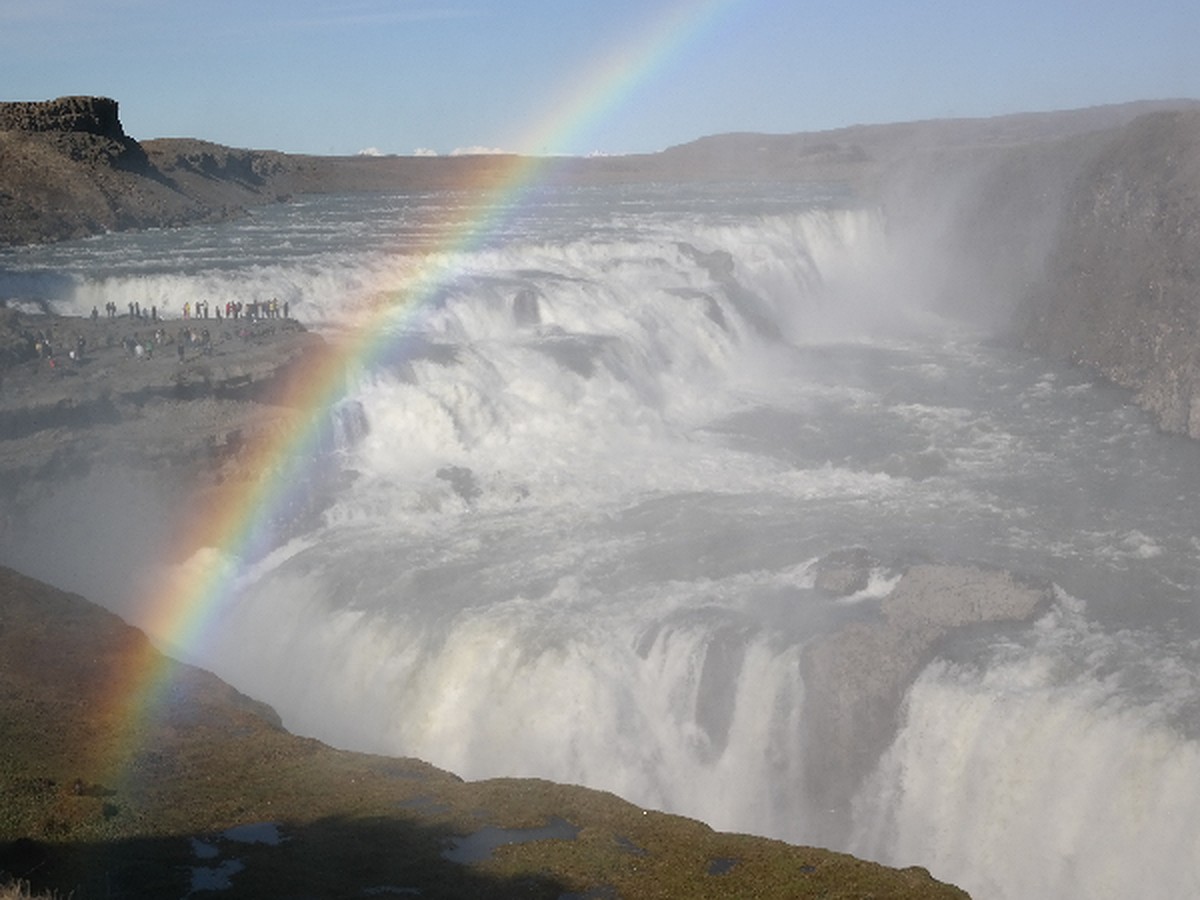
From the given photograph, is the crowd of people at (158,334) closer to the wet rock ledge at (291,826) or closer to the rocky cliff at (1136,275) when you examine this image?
the wet rock ledge at (291,826)

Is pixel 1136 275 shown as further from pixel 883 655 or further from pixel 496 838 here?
pixel 496 838

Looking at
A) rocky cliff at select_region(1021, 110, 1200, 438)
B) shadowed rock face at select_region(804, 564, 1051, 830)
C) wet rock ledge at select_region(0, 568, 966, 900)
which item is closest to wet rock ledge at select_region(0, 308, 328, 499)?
wet rock ledge at select_region(0, 568, 966, 900)

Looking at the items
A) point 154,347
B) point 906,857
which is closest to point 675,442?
point 154,347

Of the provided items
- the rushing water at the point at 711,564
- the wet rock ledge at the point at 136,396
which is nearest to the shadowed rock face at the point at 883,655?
the rushing water at the point at 711,564

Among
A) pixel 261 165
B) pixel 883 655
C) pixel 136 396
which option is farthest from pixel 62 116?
pixel 883 655

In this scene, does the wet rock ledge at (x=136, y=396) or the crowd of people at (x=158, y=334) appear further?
the crowd of people at (x=158, y=334)

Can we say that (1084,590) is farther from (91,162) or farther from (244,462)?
(91,162)
